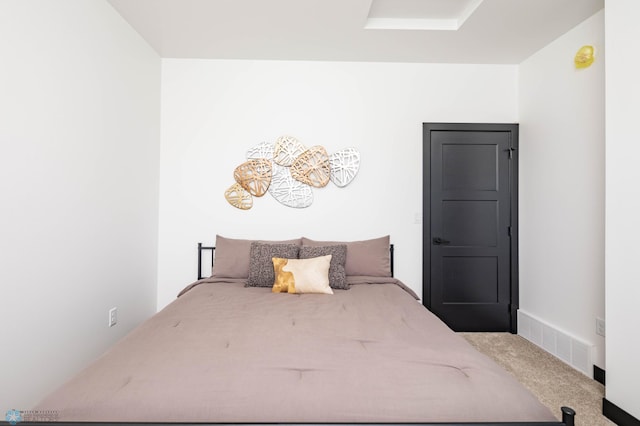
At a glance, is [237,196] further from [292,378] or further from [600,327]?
[600,327]

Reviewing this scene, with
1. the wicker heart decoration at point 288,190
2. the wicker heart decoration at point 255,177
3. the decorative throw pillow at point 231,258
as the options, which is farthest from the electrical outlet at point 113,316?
the wicker heart decoration at point 288,190

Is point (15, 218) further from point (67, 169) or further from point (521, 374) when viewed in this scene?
point (521, 374)

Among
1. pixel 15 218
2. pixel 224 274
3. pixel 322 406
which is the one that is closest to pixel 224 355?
pixel 322 406

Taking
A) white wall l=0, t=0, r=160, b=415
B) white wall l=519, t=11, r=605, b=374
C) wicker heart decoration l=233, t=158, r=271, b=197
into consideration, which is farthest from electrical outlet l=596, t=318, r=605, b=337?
white wall l=0, t=0, r=160, b=415

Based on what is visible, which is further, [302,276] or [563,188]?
[563,188]

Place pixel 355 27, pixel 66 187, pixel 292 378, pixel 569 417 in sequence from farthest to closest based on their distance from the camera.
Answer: pixel 355 27 < pixel 66 187 < pixel 292 378 < pixel 569 417

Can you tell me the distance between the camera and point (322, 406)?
3.54 feet

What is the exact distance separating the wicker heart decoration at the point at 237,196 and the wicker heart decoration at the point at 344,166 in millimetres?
872

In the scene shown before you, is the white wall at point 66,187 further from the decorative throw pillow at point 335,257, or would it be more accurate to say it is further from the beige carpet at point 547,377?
the beige carpet at point 547,377

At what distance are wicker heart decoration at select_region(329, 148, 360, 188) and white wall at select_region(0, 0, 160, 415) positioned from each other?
1.72 m

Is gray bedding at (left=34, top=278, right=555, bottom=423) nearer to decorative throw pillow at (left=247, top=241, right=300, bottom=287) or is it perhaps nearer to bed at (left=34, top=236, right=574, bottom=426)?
bed at (left=34, top=236, right=574, bottom=426)

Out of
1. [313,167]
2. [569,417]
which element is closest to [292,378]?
[569,417]

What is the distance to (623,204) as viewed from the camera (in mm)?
1903

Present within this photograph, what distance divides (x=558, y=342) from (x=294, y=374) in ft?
8.47
